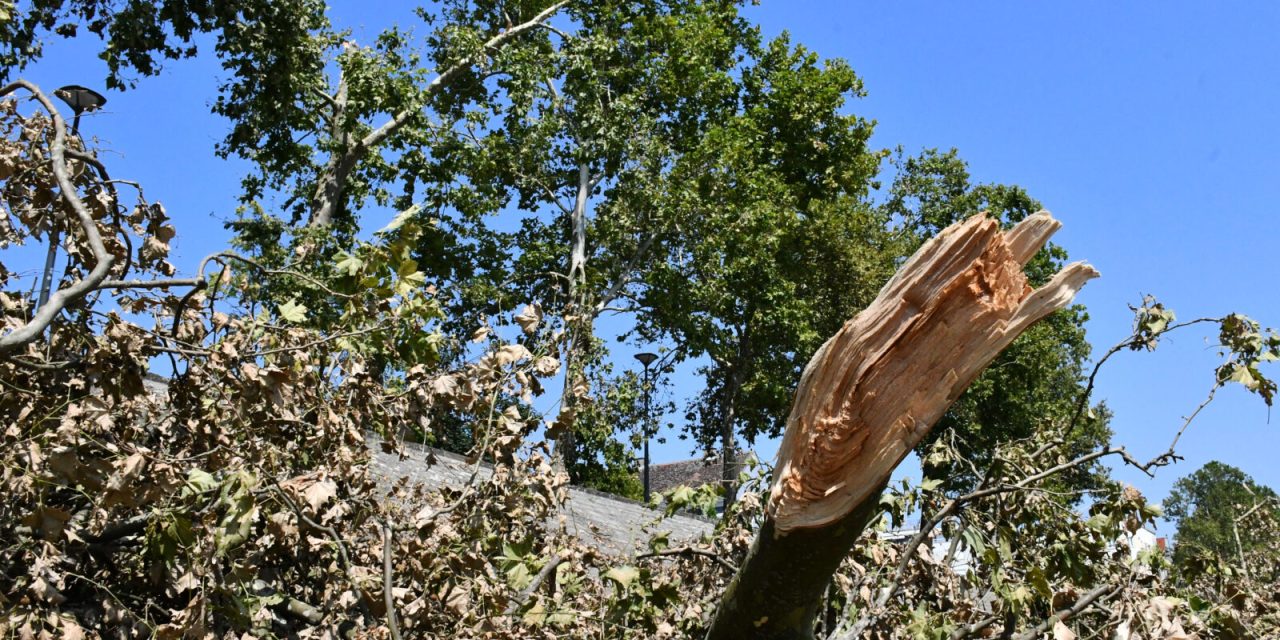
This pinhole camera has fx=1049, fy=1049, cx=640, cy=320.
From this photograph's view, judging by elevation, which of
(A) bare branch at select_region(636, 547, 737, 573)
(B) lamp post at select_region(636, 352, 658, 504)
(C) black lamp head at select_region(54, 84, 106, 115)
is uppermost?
(B) lamp post at select_region(636, 352, 658, 504)

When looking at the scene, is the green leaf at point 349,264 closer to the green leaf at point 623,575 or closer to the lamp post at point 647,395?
the green leaf at point 623,575

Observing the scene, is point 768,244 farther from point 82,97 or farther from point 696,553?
point 696,553

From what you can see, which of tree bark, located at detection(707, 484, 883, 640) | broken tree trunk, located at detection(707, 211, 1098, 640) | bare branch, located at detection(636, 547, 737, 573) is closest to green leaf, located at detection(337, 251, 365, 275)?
bare branch, located at detection(636, 547, 737, 573)

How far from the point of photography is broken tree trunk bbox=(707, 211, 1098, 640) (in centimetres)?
250

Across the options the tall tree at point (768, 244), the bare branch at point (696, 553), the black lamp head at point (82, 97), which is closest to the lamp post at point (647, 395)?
the tall tree at point (768, 244)

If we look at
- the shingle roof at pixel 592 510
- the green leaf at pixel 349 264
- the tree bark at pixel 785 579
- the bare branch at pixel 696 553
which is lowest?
the tree bark at pixel 785 579

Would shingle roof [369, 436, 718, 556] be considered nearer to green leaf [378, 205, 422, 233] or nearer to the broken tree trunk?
green leaf [378, 205, 422, 233]

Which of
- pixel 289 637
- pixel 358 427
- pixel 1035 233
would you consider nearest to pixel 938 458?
pixel 1035 233

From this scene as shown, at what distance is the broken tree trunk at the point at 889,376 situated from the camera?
2502 mm

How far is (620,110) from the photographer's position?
21.9m

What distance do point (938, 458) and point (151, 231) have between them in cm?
362

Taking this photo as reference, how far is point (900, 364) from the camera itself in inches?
99.5

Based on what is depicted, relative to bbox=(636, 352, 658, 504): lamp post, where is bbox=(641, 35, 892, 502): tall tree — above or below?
above

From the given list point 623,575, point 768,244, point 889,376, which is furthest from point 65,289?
point 768,244
